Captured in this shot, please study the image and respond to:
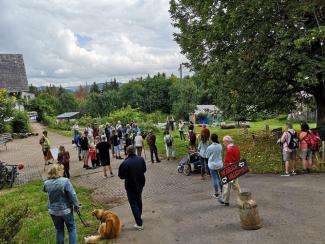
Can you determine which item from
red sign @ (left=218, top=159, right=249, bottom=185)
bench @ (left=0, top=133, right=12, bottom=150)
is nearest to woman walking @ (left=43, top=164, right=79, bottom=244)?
red sign @ (left=218, top=159, right=249, bottom=185)

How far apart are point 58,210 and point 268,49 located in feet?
44.0

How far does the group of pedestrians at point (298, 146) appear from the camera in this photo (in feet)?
46.2

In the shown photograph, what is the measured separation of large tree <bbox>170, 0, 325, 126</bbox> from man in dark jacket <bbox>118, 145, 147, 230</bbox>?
955 cm

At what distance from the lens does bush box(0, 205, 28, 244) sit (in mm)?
7812

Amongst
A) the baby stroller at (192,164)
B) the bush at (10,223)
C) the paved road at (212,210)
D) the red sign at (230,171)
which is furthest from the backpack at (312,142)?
the bush at (10,223)

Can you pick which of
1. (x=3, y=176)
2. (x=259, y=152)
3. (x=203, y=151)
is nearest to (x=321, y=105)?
(x=259, y=152)

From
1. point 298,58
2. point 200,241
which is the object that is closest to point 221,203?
point 200,241

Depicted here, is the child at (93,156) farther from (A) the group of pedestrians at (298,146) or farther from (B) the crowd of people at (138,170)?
(A) the group of pedestrians at (298,146)

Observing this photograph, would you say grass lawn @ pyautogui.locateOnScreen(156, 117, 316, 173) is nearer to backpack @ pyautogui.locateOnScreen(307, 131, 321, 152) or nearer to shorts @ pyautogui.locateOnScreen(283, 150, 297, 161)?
shorts @ pyautogui.locateOnScreen(283, 150, 297, 161)

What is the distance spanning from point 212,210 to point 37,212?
575cm

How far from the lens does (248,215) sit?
881 centimetres

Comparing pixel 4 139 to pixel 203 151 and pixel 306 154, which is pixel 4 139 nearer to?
pixel 203 151

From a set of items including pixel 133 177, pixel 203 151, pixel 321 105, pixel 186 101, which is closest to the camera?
pixel 133 177

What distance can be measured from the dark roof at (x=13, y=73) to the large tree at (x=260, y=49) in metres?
39.2
